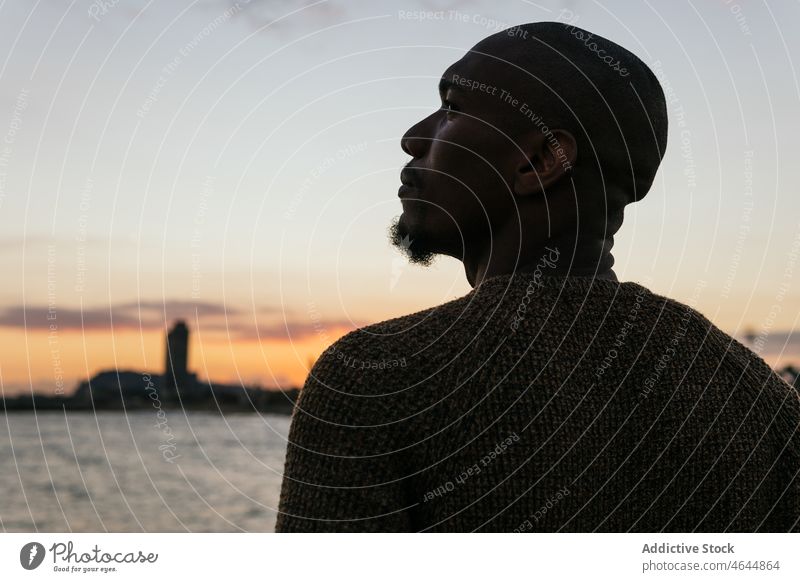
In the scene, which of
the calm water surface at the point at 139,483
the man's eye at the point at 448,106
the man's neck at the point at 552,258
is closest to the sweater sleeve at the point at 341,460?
the man's neck at the point at 552,258

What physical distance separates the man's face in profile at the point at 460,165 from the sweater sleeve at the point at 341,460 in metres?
0.62

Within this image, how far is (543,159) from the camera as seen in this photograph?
2.67 m

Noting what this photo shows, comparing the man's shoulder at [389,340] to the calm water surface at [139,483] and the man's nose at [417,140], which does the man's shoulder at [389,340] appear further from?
the calm water surface at [139,483]

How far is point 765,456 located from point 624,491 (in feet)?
1.53

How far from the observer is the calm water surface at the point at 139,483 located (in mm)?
50375

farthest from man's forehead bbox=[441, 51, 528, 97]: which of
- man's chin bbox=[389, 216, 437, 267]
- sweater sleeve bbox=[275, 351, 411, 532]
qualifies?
sweater sleeve bbox=[275, 351, 411, 532]

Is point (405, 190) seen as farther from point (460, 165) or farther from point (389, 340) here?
point (389, 340)

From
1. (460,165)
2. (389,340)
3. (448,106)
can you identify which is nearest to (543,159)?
(460,165)

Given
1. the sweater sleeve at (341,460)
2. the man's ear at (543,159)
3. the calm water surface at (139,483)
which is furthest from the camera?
the calm water surface at (139,483)

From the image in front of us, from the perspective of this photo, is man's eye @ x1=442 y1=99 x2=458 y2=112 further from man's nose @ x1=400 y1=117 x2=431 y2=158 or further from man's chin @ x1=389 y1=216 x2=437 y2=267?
man's chin @ x1=389 y1=216 x2=437 y2=267

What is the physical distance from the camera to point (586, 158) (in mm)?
2709

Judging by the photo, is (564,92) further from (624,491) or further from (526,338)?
(624,491)
